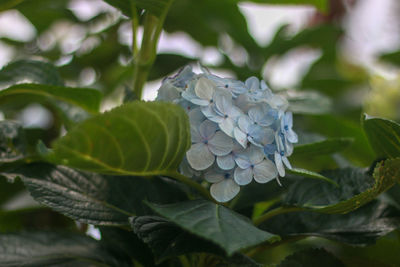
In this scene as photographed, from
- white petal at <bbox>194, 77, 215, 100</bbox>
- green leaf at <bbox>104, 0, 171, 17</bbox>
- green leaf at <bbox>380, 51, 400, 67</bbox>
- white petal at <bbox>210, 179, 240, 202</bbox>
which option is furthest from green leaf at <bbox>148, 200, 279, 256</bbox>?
green leaf at <bbox>380, 51, 400, 67</bbox>

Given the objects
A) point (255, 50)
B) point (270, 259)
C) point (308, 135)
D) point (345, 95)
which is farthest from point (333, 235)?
point (345, 95)

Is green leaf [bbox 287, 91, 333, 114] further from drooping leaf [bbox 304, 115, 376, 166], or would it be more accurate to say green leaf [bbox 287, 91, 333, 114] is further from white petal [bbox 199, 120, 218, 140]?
white petal [bbox 199, 120, 218, 140]

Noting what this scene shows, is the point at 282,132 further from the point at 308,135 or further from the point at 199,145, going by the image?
the point at 308,135

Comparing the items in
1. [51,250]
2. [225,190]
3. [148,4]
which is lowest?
[51,250]

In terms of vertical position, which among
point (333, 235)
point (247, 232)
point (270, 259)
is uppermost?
point (247, 232)

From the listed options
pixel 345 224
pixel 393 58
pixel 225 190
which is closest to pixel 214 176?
pixel 225 190

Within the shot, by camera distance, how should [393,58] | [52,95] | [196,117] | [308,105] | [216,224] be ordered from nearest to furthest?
[216,224], [196,117], [52,95], [308,105], [393,58]

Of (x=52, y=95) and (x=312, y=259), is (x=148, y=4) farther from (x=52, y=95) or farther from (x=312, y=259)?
(x=312, y=259)
